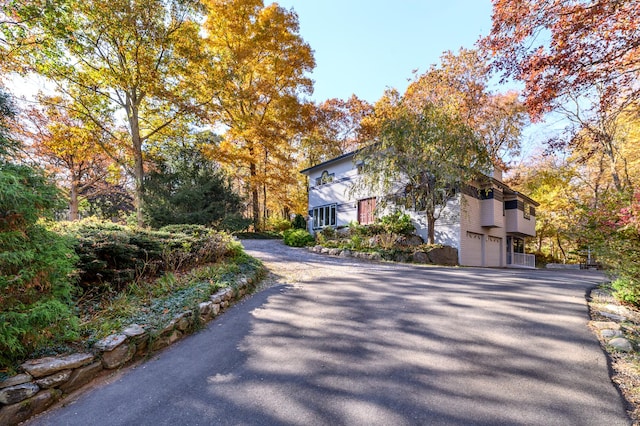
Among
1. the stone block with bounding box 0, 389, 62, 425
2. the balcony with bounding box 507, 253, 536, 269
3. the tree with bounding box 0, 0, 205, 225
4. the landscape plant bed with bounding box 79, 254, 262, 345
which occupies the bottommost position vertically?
the balcony with bounding box 507, 253, 536, 269

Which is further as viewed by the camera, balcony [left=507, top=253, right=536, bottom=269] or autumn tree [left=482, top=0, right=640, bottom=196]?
balcony [left=507, top=253, right=536, bottom=269]

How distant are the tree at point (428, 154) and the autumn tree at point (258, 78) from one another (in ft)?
25.3

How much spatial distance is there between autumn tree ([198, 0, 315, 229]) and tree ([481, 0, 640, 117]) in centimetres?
1192

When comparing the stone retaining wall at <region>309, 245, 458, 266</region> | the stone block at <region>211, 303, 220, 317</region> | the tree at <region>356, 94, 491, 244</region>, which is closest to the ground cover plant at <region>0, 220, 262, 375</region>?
the stone block at <region>211, 303, 220, 317</region>

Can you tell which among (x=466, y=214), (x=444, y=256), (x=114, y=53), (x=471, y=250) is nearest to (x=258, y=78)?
(x=114, y=53)

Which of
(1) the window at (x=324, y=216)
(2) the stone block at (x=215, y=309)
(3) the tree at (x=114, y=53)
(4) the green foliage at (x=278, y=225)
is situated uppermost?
(3) the tree at (x=114, y=53)

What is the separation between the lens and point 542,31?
4660 mm

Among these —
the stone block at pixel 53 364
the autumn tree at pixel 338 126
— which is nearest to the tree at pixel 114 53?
the stone block at pixel 53 364

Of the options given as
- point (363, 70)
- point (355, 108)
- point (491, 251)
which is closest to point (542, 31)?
point (363, 70)

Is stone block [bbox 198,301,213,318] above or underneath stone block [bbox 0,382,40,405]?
above

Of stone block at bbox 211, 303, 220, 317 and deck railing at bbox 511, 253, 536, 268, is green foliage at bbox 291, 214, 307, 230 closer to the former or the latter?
deck railing at bbox 511, 253, 536, 268

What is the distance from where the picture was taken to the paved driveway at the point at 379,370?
2494mm

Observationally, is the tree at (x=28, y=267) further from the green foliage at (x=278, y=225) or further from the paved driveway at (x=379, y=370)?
the green foliage at (x=278, y=225)

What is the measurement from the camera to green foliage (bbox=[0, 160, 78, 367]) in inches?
103
